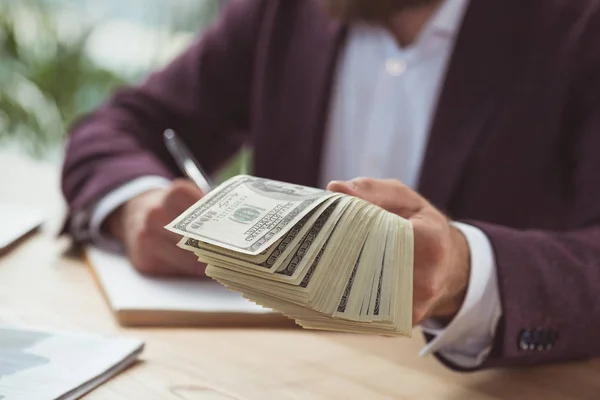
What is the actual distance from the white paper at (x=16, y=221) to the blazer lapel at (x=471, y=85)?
53 cm

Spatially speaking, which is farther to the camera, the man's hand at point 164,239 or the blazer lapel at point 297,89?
A: the blazer lapel at point 297,89

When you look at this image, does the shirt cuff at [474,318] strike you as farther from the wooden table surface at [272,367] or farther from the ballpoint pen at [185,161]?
the ballpoint pen at [185,161]

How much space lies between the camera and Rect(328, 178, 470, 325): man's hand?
593mm

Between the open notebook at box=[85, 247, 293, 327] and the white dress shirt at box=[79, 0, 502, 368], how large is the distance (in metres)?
0.17

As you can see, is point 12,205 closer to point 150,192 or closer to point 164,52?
point 150,192

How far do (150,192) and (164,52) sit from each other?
1.56 m

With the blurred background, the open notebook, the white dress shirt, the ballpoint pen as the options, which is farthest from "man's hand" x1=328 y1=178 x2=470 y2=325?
the blurred background

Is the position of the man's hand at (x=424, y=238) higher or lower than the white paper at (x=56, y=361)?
higher

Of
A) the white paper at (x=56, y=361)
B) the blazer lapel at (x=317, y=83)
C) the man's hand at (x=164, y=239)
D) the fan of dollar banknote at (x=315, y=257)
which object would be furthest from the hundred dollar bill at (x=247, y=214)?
the blazer lapel at (x=317, y=83)

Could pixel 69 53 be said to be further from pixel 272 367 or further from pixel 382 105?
pixel 272 367

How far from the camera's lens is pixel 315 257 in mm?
508

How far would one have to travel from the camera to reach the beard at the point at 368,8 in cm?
110

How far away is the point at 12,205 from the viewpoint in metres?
1.12

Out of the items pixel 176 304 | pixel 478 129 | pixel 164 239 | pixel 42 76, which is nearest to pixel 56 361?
pixel 176 304
